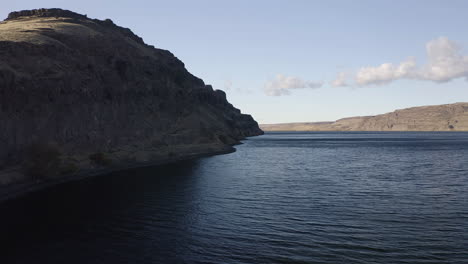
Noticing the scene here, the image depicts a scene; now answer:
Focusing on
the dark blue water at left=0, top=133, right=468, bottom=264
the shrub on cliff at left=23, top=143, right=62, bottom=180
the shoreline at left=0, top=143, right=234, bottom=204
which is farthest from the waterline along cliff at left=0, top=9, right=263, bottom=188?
the dark blue water at left=0, top=133, right=468, bottom=264

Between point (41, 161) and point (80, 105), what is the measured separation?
26.9 meters

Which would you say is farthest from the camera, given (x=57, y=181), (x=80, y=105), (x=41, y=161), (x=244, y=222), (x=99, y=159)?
(x=80, y=105)

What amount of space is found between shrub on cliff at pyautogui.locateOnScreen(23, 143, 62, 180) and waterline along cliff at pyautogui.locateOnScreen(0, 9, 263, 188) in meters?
0.15

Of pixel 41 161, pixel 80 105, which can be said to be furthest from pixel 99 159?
pixel 41 161

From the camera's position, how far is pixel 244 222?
99.0 ft

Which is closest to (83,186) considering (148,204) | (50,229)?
(148,204)

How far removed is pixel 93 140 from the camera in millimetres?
77125

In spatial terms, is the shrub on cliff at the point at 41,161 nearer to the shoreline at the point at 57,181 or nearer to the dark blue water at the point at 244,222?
the shoreline at the point at 57,181

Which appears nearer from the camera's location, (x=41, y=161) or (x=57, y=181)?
(x=41, y=161)

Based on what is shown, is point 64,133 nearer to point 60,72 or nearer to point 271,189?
point 60,72

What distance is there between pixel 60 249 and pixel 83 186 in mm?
28946

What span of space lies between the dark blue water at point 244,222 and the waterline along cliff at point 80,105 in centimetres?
1326

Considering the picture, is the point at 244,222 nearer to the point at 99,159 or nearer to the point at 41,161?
the point at 41,161

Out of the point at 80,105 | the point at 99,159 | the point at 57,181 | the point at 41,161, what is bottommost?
the point at 57,181
